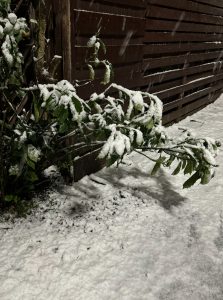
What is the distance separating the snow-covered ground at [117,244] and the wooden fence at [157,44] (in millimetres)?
1130

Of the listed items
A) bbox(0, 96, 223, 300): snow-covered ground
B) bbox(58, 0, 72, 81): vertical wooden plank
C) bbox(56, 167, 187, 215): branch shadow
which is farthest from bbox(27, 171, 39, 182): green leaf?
bbox(58, 0, 72, 81): vertical wooden plank

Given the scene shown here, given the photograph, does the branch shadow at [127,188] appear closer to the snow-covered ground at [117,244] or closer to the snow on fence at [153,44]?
the snow-covered ground at [117,244]

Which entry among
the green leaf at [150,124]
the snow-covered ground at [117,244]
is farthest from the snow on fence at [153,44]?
the green leaf at [150,124]

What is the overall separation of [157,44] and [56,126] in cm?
260

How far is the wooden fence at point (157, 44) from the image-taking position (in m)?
3.05

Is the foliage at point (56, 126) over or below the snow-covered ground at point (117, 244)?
over

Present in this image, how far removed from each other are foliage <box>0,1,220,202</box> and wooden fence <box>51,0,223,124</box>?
0.53 meters

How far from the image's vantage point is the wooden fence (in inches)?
120

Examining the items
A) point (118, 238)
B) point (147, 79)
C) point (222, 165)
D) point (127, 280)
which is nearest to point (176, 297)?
point (127, 280)

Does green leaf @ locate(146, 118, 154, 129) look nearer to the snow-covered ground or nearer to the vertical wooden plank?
the snow-covered ground

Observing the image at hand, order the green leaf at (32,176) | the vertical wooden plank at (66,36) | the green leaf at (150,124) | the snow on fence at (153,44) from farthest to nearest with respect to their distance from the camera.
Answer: the snow on fence at (153,44)
the vertical wooden plank at (66,36)
the green leaf at (32,176)
the green leaf at (150,124)

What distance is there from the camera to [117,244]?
8.31 ft

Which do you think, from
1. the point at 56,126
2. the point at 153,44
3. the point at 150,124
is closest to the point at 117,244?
the point at 150,124

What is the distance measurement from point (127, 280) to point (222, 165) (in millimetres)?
2351
